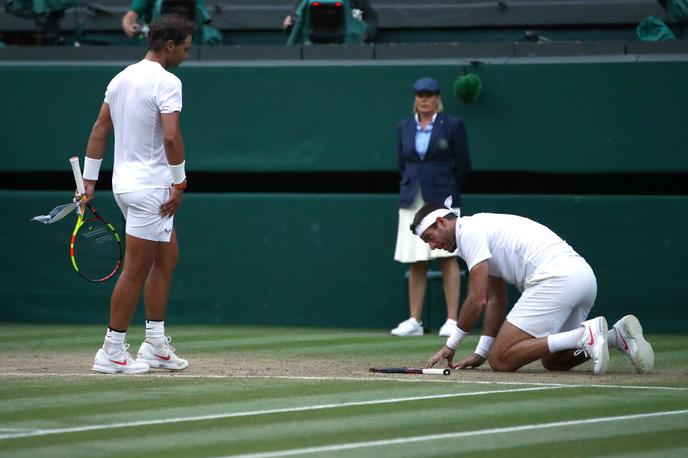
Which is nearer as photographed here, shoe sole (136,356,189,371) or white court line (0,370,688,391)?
white court line (0,370,688,391)

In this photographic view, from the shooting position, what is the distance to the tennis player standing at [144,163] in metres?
7.70

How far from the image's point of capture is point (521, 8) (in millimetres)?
14867

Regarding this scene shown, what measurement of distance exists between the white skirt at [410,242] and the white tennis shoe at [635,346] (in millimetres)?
3251

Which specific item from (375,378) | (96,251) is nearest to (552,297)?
(375,378)

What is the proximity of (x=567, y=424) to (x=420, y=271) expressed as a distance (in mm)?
5387

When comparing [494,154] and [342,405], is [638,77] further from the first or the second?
[342,405]

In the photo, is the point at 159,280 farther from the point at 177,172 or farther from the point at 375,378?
the point at 375,378

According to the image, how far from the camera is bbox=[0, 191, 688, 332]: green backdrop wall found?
11.7m

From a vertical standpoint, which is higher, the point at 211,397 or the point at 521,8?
the point at 521,8

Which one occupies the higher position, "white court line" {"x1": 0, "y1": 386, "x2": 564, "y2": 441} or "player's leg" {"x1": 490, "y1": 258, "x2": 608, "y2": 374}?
"player's leg" {"x1": 490, "y1": 258, "x2": 608, "y2": 374}

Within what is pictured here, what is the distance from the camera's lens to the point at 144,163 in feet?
25.4

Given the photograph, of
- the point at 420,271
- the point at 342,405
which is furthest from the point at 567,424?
the point at 420,271

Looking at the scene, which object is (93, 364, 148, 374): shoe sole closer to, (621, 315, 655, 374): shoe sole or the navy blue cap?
(621, 315, 655, 374): shoe sole

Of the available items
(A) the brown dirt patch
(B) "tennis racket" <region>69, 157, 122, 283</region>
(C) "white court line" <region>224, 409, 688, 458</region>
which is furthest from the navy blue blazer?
(C) "white court line" <region>224, 409, 688, 458</region>
